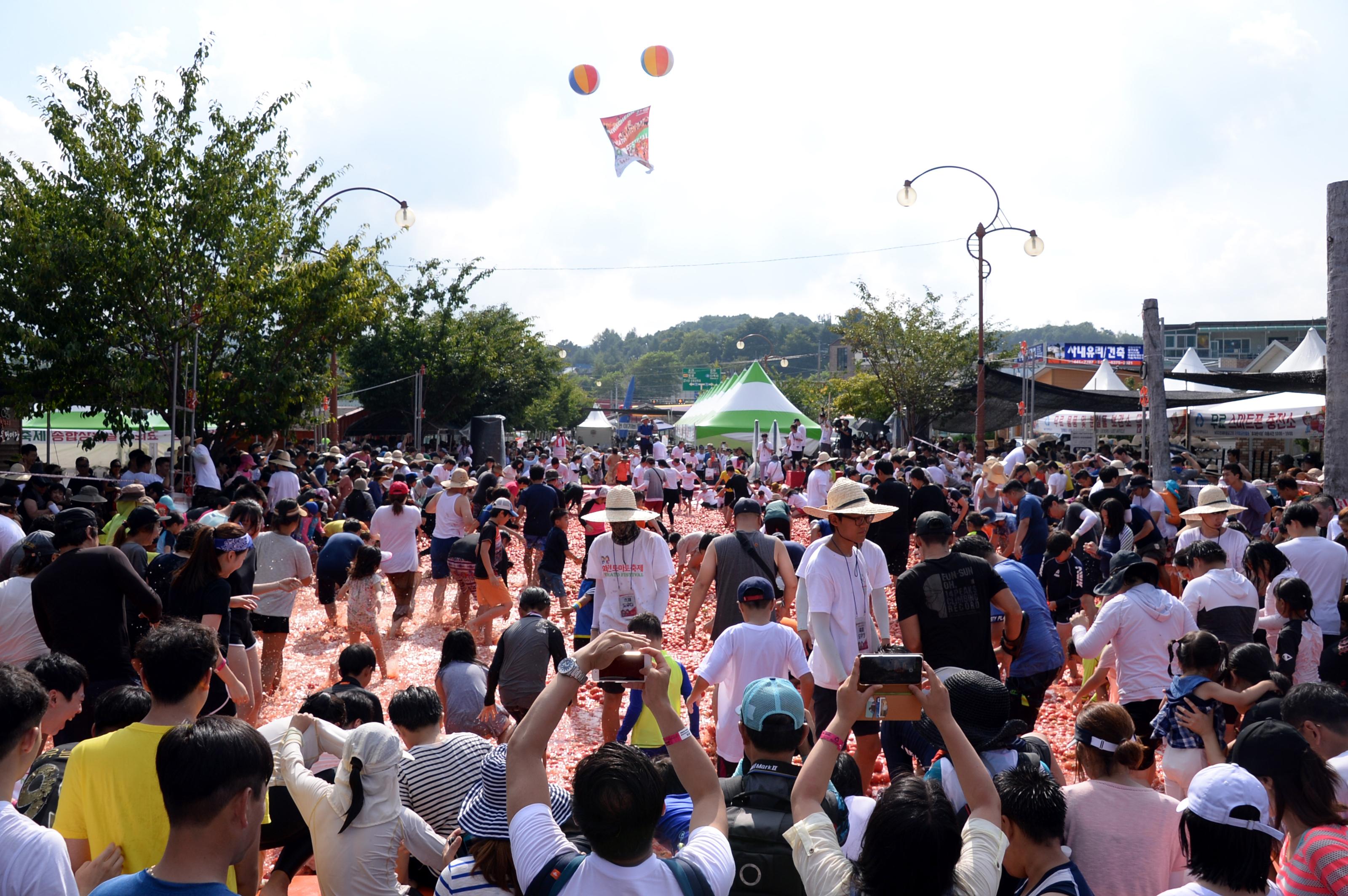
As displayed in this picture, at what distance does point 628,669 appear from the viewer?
116 inches

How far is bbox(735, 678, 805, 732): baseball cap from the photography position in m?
3.19

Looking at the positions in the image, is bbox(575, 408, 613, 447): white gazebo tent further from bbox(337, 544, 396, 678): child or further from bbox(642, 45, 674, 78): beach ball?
bbox(337, 544, 396, 678): child

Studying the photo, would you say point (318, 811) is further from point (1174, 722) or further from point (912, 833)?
point (1174, 722)

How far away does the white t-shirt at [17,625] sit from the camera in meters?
5.98

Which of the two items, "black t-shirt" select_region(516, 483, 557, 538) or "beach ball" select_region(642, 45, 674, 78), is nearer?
"black t-shirt" select_region(516, 483, 557, 538)

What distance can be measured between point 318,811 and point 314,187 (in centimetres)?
1880

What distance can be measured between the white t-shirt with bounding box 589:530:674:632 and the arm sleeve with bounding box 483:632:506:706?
1.00 metres

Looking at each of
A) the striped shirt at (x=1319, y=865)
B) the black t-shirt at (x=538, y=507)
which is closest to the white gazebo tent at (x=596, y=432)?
the black t-shirt at (x=538, y=507)

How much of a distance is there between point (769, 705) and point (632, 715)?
339cm

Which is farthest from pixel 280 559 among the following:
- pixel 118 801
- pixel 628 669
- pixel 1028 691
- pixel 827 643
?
pixel 628 669

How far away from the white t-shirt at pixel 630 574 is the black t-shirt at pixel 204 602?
2.66 m

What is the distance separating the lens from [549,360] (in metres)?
47.0

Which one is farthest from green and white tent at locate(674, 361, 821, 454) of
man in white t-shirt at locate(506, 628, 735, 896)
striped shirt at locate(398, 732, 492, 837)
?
man in white t-shirt at locate(506, 628, 735, 896)

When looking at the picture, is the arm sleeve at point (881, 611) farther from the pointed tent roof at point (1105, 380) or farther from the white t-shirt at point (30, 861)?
the pointed tent roof at point (1105, 380)
